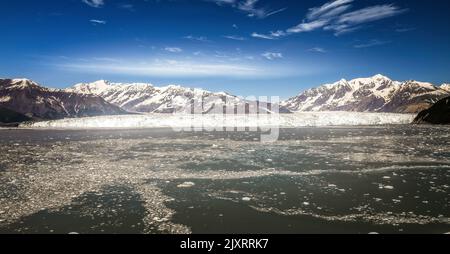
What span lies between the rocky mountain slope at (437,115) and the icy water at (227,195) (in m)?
60.2

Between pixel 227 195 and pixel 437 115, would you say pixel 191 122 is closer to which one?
pixel 437 115

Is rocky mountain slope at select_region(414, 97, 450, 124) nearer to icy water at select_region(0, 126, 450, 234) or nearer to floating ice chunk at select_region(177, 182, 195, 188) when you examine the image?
icy water at select_region(0, 126, 450, 234)

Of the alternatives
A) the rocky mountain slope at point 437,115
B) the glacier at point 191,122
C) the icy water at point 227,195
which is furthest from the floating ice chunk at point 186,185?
the rocky mountain slope at point 437,115

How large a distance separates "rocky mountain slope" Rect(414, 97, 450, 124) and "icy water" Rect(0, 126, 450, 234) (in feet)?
198

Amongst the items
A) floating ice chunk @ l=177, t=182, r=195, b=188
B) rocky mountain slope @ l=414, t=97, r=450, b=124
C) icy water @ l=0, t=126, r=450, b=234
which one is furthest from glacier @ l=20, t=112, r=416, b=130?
floating ice chunk @ l=177, t=182, r=195, b=188

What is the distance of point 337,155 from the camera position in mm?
23766

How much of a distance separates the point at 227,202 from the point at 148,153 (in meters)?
14.8

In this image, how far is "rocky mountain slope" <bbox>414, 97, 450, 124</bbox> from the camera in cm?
7354

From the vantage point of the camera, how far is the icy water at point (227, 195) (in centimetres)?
1004

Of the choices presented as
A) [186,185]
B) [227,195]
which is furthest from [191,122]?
[227,195]

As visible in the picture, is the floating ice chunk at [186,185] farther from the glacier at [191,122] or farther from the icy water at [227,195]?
the glacier at [191,122]
